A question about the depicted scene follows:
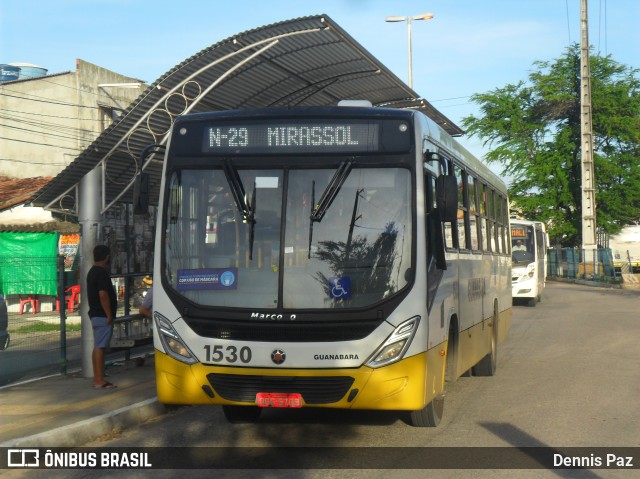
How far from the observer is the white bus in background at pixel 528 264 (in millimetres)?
29312

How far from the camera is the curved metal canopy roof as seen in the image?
1281 centimetres

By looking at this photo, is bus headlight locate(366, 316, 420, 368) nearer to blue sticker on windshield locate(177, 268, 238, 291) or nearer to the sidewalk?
blue sticker on windshield locate(177, 268, 238, 291)

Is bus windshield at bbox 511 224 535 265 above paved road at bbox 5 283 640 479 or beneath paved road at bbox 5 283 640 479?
above

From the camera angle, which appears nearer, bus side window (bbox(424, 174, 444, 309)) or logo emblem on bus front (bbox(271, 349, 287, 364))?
logo emblem on bus front (bbox(271, 349, 287, 364))

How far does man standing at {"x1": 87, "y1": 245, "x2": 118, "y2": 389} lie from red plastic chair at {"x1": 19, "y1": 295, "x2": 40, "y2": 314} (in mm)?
1025

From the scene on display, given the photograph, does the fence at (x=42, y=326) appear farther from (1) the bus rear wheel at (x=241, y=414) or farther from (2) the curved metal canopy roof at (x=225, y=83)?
(1) the bus rear wheel at (x=241, y=414)

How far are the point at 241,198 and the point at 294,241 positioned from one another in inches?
24.7

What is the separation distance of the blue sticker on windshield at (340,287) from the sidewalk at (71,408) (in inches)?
108

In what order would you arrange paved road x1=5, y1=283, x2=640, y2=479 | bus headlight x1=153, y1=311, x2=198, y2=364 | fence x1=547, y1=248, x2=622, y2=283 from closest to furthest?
bus headlight x1=153, y1=311, x2=198, y2=364 → paved road x1=5, y1=283, x2=640, y2=479 → fence x1=547, y1=248, x2=622, y2=283

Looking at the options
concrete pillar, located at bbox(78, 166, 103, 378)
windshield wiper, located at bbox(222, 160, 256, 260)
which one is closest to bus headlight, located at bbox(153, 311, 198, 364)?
windshield wiper, located at bbox(222, 160, 256, 260)

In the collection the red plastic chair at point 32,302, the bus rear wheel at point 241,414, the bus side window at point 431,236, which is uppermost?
the bus side window at point 431,236

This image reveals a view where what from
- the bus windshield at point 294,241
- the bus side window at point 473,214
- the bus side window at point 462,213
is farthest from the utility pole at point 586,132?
the bus windshield at point 294,241

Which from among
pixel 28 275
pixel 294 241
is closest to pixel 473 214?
pixel 294 241

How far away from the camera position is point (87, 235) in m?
12.6
